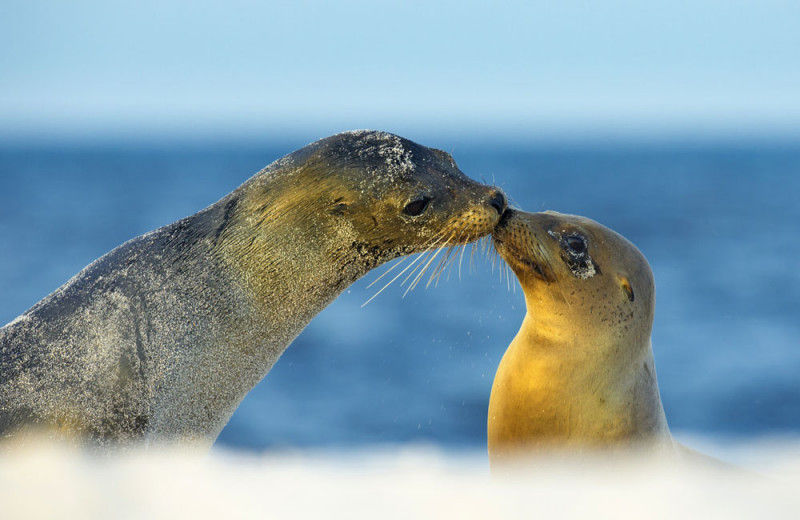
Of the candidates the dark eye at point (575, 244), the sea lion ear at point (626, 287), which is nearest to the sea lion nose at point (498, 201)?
the dark eye at point (575, 244)

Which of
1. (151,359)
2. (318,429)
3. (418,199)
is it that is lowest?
(151,359)

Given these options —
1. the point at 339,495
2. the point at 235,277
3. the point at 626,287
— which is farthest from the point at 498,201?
the point at 339,495

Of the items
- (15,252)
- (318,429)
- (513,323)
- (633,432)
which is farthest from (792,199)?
(633,432)

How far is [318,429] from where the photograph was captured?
18.6 meters

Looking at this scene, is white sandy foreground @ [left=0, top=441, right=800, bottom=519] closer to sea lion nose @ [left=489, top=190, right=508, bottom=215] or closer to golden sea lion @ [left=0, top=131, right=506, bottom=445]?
golden sea lion @ [left=0, top=131, right=506, bottom=445]

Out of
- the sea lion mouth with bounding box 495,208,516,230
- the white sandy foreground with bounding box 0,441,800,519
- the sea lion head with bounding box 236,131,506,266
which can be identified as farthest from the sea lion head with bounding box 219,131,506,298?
the white sandy foreground with bounding box 0,441,800,519

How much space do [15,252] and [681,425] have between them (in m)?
33.2

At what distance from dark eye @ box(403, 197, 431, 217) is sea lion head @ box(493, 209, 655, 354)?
0.65 metres

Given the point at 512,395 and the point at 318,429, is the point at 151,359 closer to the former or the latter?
the point at 512,395

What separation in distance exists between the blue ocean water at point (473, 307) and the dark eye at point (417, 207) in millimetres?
3137

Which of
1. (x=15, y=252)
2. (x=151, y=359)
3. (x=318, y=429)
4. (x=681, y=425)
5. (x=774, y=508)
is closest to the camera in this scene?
(x=774, y=508)

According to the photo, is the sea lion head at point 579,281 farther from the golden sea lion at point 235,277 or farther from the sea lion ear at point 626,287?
the golden sea lion at point 235,277

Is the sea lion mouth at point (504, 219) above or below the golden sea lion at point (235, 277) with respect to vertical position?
above

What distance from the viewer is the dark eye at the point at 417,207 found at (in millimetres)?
4469
